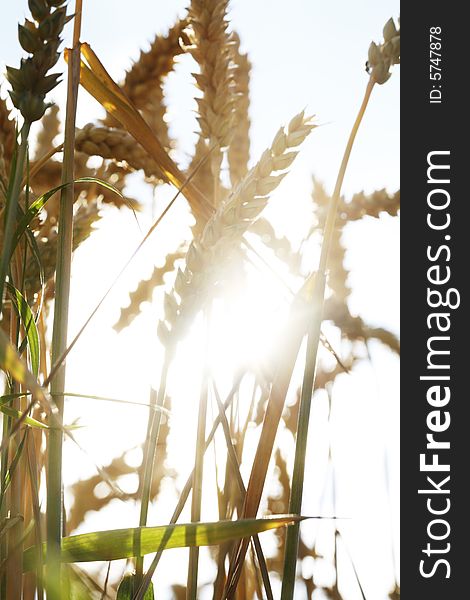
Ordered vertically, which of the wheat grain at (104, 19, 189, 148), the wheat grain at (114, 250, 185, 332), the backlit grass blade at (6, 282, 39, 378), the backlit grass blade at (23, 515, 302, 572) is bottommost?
the backlit grass blade at (23, 515, 302, 572)

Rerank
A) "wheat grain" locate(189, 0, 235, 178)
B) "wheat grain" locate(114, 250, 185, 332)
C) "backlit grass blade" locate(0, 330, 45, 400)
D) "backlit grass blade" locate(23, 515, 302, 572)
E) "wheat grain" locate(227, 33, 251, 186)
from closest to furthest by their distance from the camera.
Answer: "backlit grass blade" locate(0, 330, 45, 400), "backlit grass blade" locate(23, 515, 302, 572), "wheat grain" locate(189, 0, 235, 178), "wheat grain" locate(227, 33, 251, 186), "wheat grain" locate(114, 250, 185, 332)

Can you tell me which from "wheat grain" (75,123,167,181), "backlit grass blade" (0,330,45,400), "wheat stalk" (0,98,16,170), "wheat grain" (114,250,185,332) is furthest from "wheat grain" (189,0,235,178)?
"wheat grain" (114,250,185,332)

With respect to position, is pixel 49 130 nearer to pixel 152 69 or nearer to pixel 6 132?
pixel 152 69

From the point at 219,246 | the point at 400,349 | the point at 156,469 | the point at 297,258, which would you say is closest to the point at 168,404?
the point at 156,469

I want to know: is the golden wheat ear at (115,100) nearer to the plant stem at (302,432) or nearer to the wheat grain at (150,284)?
the plant stem at (302,432)

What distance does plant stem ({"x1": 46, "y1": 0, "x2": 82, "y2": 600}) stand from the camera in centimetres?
25

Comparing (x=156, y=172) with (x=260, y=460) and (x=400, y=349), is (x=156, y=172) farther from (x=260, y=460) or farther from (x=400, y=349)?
(x=400, y=349)

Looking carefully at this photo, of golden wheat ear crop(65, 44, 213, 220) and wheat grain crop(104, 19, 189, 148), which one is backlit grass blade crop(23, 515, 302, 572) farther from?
wheat grain crop(104, 19, 189, 148)

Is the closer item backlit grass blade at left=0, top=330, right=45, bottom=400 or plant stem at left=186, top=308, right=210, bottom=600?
backlit grass blade at left=0, top=330, right=45, bottom=400

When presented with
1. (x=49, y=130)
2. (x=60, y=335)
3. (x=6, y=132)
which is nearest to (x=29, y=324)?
(x=60, y=335)

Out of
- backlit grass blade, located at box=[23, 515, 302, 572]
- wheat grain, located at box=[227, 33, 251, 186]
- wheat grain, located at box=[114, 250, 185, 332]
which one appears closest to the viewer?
backlit grass blade, located at box=[23, 515, 302, 572]

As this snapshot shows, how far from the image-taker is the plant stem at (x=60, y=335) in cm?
25

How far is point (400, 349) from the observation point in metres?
0.86

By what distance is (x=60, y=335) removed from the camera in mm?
273
